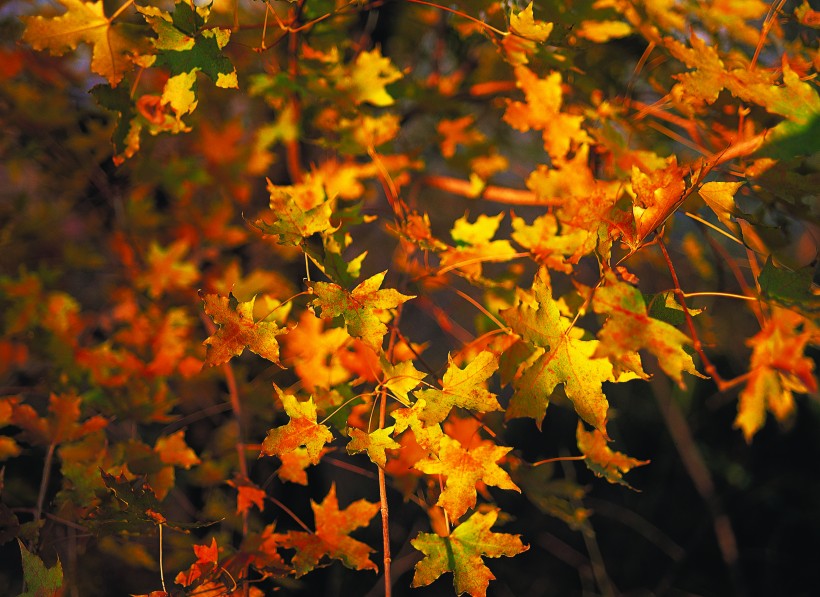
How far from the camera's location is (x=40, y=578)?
0.72m

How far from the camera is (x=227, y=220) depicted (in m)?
1.89

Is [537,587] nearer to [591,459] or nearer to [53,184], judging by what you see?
[591,459]

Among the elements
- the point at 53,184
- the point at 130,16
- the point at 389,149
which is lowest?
the point at 53,184

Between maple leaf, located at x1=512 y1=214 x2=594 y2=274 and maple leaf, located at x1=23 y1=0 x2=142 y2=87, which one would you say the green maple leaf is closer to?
maple leaf, located at x1=23 y1=0 x2=142 y2=87

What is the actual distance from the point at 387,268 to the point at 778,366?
613 millimetres

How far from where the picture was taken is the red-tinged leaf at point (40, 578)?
71cm

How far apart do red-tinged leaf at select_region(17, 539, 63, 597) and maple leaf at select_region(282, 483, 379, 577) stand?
0.26 metres

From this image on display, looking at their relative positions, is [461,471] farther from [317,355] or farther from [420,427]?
[317,355]

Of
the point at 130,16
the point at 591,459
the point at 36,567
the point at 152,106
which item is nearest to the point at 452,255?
the point at 591,459

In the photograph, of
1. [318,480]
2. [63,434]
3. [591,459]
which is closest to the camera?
[591,459]

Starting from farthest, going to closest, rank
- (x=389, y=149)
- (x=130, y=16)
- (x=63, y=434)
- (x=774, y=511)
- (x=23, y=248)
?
(x=774, y=511) < (x=23, y=248) < (x=130, y=16) < (x=389, y=149) < (x=63, y=434)

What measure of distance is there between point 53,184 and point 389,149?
134cm

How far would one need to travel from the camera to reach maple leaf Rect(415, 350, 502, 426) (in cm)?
70

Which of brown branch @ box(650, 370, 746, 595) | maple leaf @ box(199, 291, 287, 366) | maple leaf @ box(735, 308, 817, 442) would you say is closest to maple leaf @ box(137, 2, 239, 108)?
maple leaf @ box(199, 291, 287, 366)
